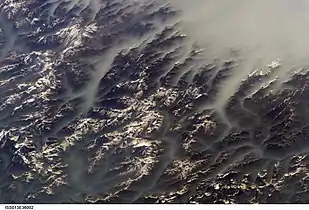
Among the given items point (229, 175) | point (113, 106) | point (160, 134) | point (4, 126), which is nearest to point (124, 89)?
point (113, 106)

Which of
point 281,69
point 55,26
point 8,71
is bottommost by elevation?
point 281,69

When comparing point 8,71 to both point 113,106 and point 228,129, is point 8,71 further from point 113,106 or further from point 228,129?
point 228,129

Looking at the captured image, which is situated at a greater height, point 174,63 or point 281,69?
point 174,63

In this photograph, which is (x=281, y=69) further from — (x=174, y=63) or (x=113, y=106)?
(x=113, y=106)

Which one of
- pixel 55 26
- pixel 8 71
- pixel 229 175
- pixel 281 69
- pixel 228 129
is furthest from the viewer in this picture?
pixel 55 26

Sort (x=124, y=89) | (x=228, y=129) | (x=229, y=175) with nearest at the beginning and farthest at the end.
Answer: (x=229, y=175)
(x=228, y=129)
(x=124, y=89)

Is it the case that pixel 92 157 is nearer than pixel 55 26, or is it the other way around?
pixel 92 157
